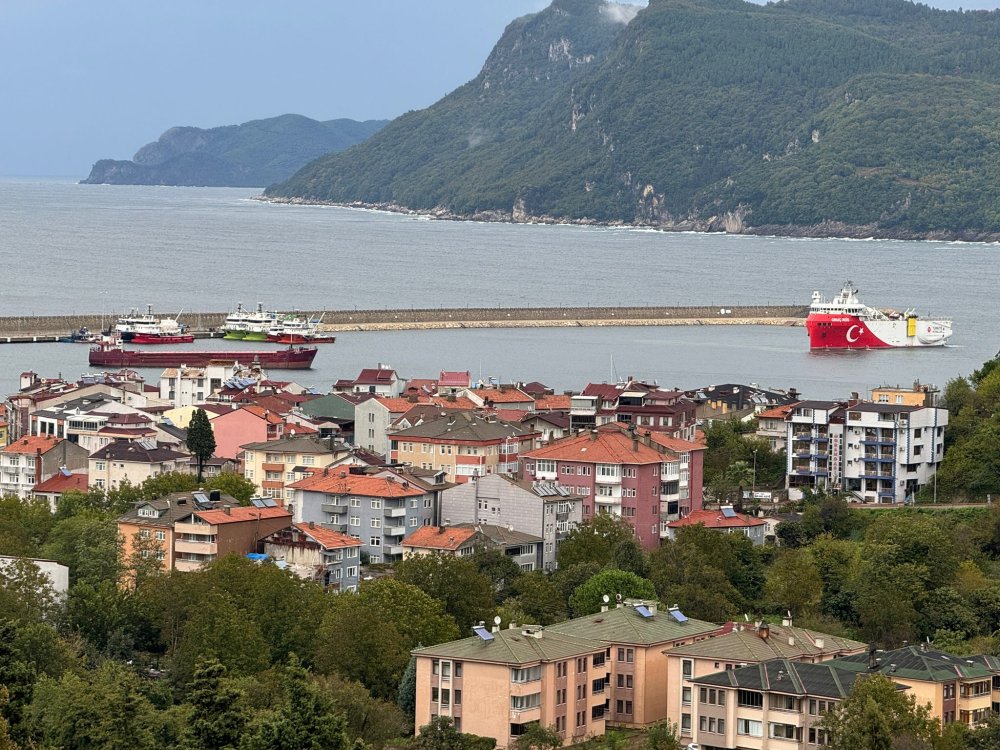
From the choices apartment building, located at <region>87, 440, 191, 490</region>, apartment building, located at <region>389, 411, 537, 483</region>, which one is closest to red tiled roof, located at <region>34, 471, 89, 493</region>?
apartment building, located at <region>87, 440, 191, 490</region>

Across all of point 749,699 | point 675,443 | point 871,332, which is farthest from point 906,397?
point 871,332

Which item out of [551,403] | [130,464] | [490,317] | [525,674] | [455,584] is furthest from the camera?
[490,317]

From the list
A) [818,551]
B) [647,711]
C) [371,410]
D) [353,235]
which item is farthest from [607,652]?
[353,235]

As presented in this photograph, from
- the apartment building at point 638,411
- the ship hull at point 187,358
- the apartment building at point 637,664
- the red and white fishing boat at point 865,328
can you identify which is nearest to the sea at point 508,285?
the ship hull at point 187,358

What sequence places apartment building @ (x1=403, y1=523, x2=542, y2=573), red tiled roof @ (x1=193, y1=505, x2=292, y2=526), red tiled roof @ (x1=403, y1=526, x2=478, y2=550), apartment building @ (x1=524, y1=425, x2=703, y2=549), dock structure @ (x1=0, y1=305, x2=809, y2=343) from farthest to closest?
1. dock structure @ (x1=0, y1=305, x2=809, y2=343)
2. apartment building @ (x1=524, y1=425, x2=703, y2=549)
3. red tiled roof @ (x1=403, y1=526, x2=478, y2=550)
4. apartment building @ (x1=403, y1=523, x2=542, y2=573)
5. red tiled roof @ (x1=193, y1=505, x2=292, y2=526)

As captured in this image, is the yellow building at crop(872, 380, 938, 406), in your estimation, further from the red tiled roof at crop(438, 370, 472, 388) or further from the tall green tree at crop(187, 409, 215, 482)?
the tall green tree at crop(187, 409, 215, 482)

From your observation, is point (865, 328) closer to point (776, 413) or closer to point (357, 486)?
point (776, 413)

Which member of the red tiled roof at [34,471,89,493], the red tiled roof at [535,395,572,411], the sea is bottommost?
the sea

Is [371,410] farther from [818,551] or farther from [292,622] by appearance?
[292,622]
